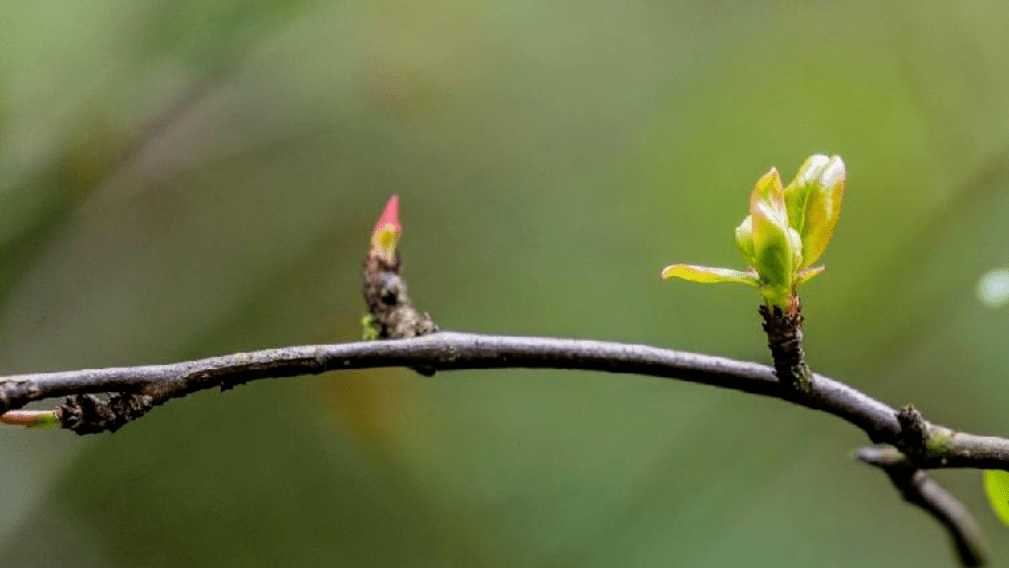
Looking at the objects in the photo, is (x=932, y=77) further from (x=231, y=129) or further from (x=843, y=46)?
(x=231, y=129)

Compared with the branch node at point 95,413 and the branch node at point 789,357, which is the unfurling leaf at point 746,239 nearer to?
the branch node at point 789,357

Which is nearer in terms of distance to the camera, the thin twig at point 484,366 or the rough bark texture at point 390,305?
the thin twig at point 484,366

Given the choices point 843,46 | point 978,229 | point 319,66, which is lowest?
point 978,229

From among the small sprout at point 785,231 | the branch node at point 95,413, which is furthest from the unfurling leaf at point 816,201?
the branch node at point 95,413

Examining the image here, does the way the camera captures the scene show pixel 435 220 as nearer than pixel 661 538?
No

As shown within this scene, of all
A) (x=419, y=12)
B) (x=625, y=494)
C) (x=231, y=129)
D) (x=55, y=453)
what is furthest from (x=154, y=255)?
(x=625, y=494)

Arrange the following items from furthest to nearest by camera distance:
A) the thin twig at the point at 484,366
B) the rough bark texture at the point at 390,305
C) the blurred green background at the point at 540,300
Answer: the blurred green background at the point at 540,300 < the rough bark texture at the point at 390,305 < the thin twig at the point at 484,366

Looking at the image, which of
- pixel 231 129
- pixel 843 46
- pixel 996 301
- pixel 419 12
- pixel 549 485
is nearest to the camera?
pixel 996 301
